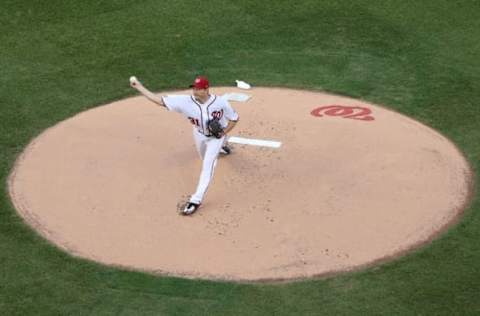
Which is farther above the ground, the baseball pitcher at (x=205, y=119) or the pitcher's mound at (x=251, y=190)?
the baseball pitcher at (x=205, y=119)

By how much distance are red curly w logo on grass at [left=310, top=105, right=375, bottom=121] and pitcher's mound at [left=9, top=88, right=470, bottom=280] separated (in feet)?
0.10

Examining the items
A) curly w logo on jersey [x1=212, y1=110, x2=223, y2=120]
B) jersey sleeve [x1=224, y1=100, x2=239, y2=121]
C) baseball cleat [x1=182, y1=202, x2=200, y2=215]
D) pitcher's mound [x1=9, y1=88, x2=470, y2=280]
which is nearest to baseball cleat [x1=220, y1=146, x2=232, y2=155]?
pitcher's mound [x1=9, y1=88, x2=470, y2=280]

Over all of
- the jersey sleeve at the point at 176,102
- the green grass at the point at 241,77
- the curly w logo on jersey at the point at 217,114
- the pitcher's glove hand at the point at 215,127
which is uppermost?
the jersey sleeve at the point at 176,102

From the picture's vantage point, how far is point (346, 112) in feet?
41.4

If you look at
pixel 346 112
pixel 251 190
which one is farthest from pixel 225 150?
pixel 346 112

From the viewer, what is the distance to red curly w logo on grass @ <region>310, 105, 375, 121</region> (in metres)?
12.5

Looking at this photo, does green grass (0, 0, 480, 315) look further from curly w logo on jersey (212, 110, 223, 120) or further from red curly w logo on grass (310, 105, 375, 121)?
curly w logo on jersey (212, 110, 223, 120)

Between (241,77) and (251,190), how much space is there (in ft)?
12.7

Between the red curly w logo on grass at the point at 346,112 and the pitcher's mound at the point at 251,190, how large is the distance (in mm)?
30

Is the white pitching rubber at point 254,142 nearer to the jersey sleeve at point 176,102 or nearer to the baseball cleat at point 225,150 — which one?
the baseball cleat at point 225,150

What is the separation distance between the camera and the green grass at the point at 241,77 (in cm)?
847

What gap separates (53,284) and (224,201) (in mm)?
2517

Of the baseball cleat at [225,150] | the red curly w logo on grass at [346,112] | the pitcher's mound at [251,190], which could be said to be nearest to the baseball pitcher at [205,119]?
the pitcher's mound at [251,190]

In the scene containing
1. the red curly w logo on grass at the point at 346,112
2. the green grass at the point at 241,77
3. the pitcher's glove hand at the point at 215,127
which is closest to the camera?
the green grass at the point at 241,77
